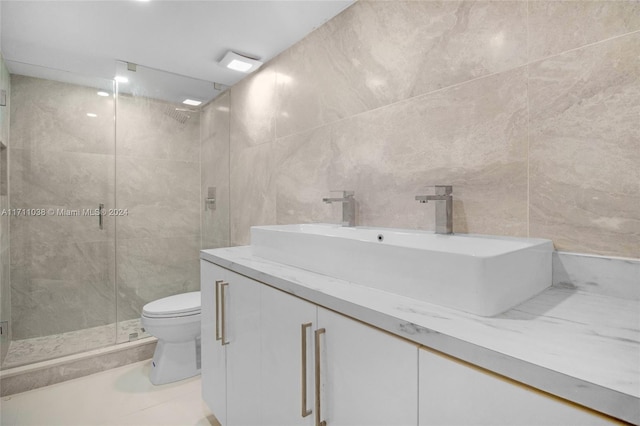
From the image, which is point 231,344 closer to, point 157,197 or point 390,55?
point 390,55

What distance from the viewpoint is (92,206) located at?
8.02ft

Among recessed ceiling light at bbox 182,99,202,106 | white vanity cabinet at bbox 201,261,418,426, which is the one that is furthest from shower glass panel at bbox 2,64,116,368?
white vanity cabinet at bbox 201,261,418,426

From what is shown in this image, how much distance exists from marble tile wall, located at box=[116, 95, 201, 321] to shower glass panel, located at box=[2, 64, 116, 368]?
9 centimetres

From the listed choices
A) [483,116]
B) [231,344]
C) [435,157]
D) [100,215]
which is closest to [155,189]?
[100,215]

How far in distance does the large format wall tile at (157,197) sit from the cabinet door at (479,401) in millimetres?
2607

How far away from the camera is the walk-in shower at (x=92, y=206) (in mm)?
2258

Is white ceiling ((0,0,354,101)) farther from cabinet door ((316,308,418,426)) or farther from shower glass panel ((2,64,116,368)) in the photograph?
cabinet door ((316,308,418,426))

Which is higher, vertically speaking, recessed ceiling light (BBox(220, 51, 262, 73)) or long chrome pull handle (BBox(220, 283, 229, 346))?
recessed ceiling light (BBox(220, 51, 262, 73))

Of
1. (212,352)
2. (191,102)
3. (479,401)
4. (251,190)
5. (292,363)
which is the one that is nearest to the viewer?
(479,401)

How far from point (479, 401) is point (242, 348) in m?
0.95

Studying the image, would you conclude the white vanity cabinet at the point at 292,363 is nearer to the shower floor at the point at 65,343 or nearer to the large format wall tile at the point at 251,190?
the large format wall tile at the point at 251,190

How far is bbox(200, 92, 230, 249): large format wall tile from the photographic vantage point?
8.86 ft

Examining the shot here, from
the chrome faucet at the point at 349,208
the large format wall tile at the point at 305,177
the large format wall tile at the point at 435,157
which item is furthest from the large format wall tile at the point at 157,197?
the chrome faucet at the point at 349,208

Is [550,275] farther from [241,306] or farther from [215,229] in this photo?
[215,229]
